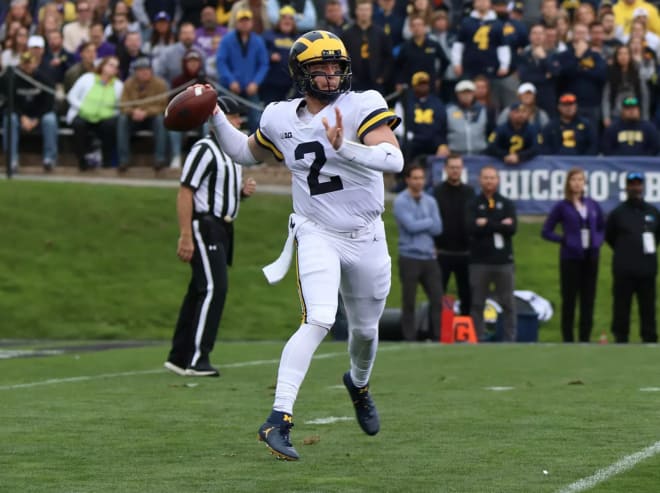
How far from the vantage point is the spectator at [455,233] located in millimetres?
15539

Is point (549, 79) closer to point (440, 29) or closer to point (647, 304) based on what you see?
point (440, 29)

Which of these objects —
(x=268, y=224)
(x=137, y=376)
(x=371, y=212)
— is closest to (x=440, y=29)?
(x=268, y=224)

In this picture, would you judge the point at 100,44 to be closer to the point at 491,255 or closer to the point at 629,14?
the point at 629,14

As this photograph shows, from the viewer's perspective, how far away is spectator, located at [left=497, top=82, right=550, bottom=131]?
56.4 feet

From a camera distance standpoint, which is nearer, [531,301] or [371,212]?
[371,212]

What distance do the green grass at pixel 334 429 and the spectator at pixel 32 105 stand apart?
308 inches

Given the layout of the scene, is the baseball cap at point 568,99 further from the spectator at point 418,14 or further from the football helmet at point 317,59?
the football helmet at point 317,59

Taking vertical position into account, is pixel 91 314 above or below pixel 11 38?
below

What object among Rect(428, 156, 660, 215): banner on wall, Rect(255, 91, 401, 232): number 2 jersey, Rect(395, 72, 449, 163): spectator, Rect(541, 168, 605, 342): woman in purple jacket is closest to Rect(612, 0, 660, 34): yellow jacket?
Rect(428, 156, 660, 215): banner on wall

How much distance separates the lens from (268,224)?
18078 millimetres

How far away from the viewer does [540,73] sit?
18031 mm

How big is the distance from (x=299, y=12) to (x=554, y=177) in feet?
13.5

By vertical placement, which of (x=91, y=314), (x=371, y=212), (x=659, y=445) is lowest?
(x=91, y=314)

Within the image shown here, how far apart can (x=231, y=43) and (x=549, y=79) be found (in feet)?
11.9
